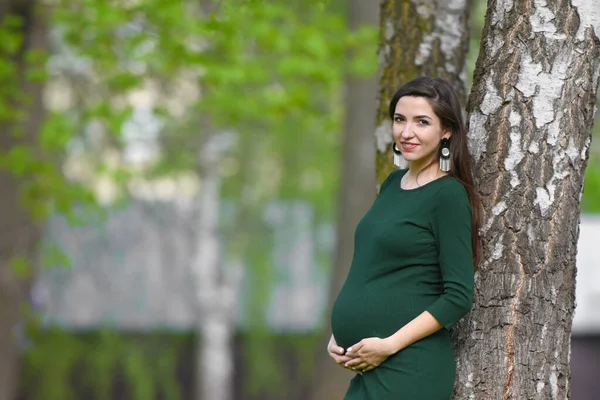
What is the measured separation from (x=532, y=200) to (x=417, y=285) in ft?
1.66

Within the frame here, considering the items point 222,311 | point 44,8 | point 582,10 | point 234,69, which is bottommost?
point 222,311

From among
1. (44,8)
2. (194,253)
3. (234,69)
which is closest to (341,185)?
(234,69)

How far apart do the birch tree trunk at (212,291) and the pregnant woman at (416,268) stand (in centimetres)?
1043

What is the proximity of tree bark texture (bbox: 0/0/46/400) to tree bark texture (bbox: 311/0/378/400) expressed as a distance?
325cm

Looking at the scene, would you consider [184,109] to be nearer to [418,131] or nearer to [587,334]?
[587,334]

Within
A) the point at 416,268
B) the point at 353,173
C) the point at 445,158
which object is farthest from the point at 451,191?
the point at 353,173

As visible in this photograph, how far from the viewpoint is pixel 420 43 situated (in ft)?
13.7

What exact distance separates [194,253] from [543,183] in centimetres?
1100

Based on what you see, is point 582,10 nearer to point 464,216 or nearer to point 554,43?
point 554,43

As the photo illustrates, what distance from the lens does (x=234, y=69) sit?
894 cm

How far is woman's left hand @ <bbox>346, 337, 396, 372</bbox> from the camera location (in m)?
2.92

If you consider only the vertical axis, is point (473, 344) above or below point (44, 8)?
Result: below

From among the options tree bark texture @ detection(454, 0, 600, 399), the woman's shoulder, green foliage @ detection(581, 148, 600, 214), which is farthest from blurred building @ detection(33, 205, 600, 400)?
the woman's shoulder

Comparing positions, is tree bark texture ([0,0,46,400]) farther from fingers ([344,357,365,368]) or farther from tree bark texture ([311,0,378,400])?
fingers ([344,357,365,368])
